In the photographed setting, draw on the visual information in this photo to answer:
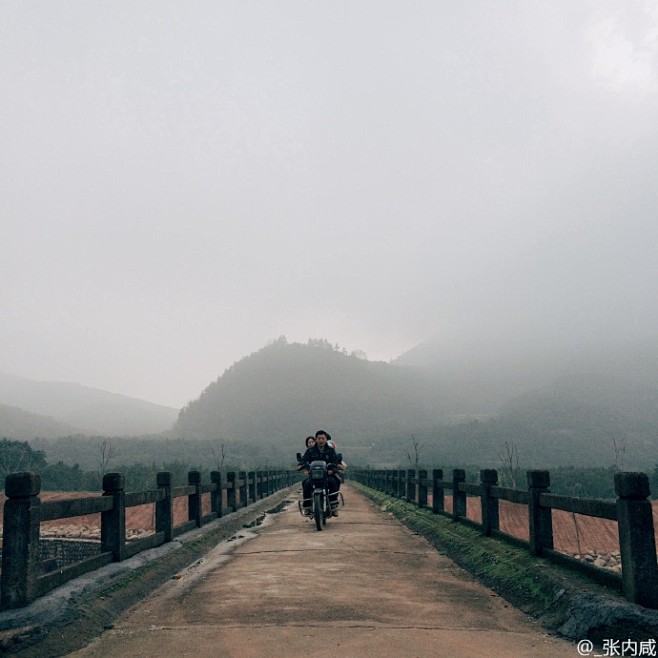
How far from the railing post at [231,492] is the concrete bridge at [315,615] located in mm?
6099

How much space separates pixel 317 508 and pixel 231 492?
3.79 metres

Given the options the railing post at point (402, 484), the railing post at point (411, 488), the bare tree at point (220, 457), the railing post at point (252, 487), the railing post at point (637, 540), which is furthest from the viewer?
the bare tree at point (220, 457)

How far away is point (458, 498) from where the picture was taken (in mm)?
11367

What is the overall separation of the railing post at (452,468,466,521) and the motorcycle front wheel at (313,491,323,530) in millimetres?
2677

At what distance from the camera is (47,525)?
48.2 m

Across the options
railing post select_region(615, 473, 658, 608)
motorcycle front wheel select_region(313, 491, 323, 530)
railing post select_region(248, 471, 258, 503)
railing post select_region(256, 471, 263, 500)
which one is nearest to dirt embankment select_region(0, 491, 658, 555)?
railing post select_region(256, 471, 263, 500)

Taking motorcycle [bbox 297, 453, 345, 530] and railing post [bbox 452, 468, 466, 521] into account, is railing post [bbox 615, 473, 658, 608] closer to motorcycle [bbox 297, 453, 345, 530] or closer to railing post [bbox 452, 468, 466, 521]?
railing post [bbox 452, 468, 466, 521]

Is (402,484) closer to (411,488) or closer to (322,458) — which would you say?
(411,488)

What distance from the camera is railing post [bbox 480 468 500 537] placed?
349 inches

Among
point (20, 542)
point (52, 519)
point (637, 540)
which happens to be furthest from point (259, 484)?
point (637, 540)

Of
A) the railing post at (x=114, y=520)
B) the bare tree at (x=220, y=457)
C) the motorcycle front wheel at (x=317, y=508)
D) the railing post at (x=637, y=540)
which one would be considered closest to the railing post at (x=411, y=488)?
the motorcycle front wheel at (x=317, y=508)

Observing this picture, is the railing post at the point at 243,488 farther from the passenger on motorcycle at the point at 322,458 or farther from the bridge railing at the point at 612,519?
the bridge railing at the point at 612,519

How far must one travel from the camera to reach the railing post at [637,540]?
15.6ft

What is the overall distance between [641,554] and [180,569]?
231 inches
